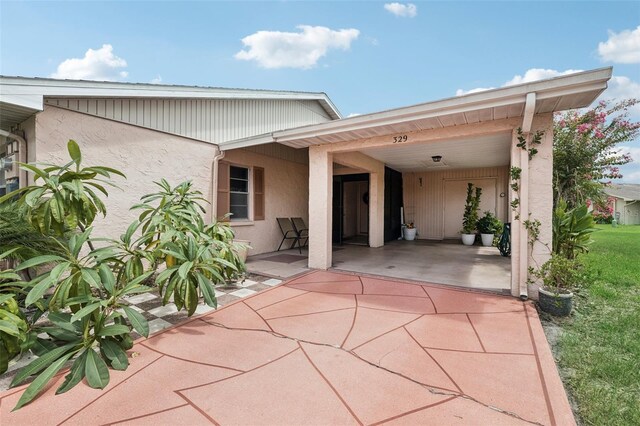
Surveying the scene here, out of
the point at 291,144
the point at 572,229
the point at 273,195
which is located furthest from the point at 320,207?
the point at 572,229

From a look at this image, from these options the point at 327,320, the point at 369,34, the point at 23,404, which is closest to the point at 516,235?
the point at 327,320

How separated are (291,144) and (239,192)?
210cm

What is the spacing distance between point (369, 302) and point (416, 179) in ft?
27.2

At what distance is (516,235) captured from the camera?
3775 mm

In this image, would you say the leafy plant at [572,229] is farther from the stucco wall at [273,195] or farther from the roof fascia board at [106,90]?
the roof fascia board at [106,90]

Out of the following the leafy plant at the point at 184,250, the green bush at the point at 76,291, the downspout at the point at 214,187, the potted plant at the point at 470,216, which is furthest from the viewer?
the potted plant at the point at 470,216

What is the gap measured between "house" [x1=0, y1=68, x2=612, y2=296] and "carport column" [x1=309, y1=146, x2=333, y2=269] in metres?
0.02

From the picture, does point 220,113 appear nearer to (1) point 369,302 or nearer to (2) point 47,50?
(2) point 47,50

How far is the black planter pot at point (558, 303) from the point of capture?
319 centimetres

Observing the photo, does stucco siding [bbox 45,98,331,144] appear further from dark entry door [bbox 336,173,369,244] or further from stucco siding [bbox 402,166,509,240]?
stucco siding [bbox 402,166,509,240]

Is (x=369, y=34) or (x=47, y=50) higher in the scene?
(x=369, y=34)

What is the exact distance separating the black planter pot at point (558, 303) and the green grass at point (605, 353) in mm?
121

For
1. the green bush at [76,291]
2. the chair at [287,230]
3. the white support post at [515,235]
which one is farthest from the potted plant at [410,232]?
the green bush at [76,291]

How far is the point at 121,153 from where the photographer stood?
14.4ft
